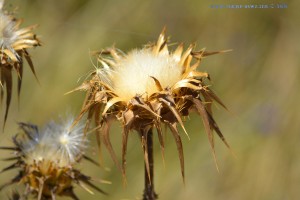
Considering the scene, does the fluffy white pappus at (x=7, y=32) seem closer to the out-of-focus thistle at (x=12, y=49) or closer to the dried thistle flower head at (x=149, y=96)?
the out-of-focus thistle at (x=12, y=49)

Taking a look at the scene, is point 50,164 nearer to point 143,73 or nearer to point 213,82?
point 143,73

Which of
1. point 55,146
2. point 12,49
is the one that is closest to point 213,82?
point 55,146

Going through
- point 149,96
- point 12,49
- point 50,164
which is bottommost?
point 50,164

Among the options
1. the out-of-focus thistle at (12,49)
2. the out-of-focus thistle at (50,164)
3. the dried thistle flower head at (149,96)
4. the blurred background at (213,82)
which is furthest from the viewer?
the blurred background at (213,82)

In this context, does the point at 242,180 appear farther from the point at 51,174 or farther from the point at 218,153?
the point at 51,174

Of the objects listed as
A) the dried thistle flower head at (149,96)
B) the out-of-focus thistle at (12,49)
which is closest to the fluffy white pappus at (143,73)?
the dried thistle flower head at (149,96)
